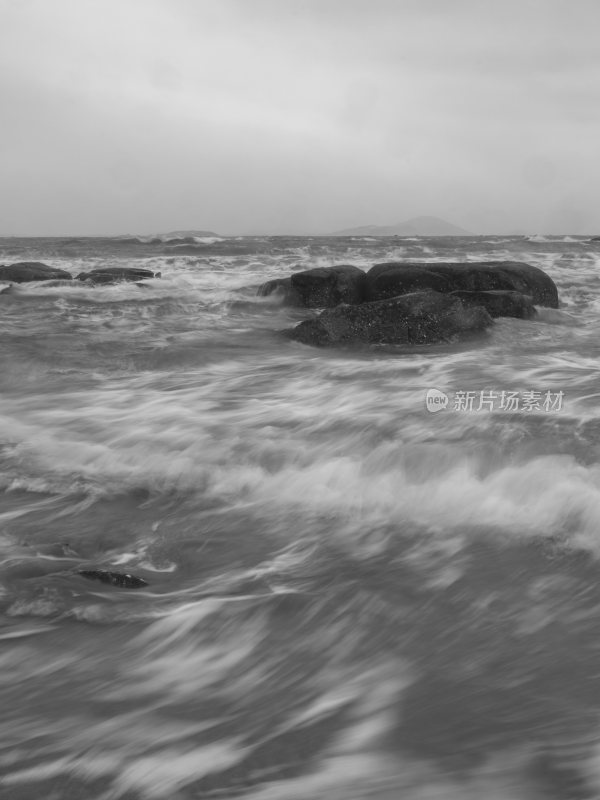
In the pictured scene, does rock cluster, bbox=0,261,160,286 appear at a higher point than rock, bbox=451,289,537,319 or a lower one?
higher

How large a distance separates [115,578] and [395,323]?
6322 millimetres

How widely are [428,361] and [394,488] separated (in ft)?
12.2

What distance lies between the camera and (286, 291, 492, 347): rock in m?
8.59

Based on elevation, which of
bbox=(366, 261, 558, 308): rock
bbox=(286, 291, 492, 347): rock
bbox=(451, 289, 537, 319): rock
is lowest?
bbox=(286, 291, 492, 347): rock

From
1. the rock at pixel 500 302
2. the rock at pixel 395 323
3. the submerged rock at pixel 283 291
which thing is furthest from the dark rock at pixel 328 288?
the rock at pixel 395 323

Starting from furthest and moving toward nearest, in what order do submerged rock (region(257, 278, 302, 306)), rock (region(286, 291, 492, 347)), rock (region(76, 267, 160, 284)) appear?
rock (region(76, 267, 160, 284)), submerged rock (region(257, 278, 302, 306)), rock (region(286, 291, 492, 347))

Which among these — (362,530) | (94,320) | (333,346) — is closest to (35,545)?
(362,530)

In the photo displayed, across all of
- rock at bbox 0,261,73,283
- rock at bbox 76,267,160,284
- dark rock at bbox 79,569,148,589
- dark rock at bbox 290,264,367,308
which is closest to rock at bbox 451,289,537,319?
dark rock at bbox 290,264,367,308

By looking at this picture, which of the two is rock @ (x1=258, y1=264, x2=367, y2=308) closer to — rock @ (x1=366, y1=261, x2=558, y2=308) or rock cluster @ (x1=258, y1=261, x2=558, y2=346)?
rock cluster @ (x1=258, y1=261, x2=558, y2=346)

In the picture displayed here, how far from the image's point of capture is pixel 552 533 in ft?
11.0

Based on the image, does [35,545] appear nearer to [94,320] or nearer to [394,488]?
[394,488]

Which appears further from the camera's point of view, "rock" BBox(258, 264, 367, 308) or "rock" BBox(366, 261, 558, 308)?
"rock" BBox(258, 264, 367, 308)

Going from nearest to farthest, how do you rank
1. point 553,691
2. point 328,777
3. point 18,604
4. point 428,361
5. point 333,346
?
1. point 328,777
2. point 553,691
3. point 18,604
4. point 428,361
5. point 333,346

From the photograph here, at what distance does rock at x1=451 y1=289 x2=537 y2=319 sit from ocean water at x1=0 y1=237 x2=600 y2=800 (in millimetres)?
4308
